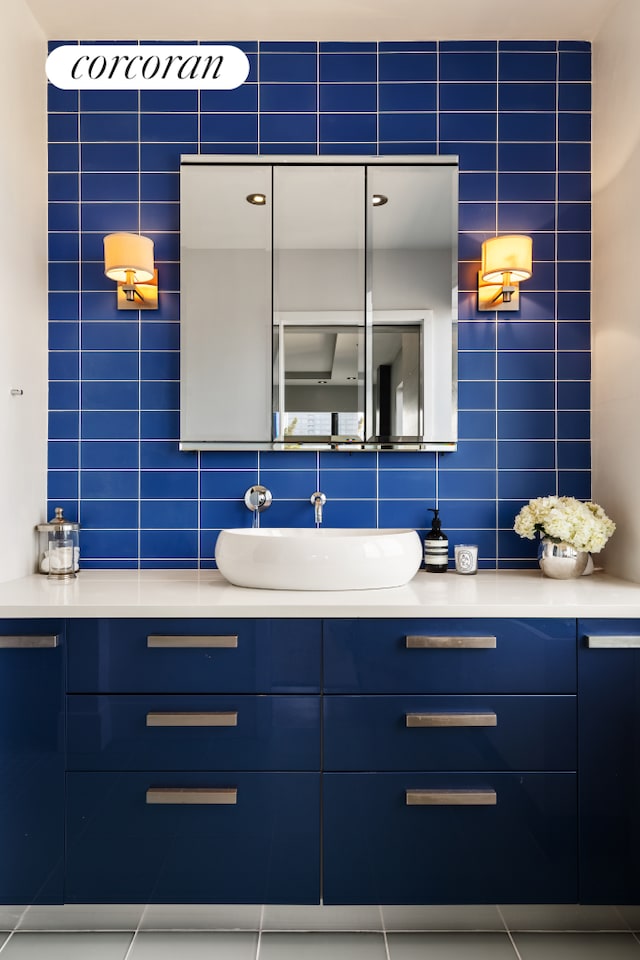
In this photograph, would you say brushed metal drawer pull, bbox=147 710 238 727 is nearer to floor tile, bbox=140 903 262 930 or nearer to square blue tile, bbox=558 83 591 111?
floor tile, bbox=140 903 262 930

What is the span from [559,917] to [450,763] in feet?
1.66

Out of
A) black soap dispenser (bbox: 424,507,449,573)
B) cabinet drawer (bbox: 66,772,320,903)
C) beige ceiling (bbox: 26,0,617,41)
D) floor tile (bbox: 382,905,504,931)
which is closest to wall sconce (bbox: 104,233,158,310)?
beige ceiling (bbox: 26,0,617,41)

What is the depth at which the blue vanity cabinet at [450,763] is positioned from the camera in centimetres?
158

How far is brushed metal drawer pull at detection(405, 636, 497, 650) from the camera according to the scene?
1564 mm

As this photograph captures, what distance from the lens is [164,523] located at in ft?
7.16

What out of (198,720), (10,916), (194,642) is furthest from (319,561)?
(10,916)

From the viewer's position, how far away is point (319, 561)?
1.67 metres

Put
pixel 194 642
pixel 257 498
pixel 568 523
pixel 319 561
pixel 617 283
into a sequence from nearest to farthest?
pixel 194 642 < pixel 319 561 < pixel 568 523 < pixel 617 283 < pixel 257 498

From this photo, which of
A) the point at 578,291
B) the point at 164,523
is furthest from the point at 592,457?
the point at 164,523

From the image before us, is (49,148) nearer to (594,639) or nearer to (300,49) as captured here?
(300,49)

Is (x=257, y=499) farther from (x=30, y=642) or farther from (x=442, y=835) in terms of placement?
(x=442, y=835)

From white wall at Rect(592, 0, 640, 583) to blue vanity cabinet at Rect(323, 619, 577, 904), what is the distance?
592mm

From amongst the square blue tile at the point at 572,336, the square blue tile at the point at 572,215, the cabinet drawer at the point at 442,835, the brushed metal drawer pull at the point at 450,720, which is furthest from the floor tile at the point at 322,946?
the square blue tile at the point at 572,215

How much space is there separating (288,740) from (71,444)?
1235mm
